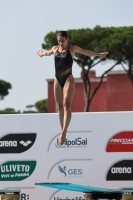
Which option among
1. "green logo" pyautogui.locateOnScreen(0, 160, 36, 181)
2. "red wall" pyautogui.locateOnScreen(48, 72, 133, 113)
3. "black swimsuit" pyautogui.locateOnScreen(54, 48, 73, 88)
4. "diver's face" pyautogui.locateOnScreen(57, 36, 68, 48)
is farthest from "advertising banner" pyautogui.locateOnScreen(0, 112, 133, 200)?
"red wall" pyautogui.locateOnScreen(48, 72, 133, 113)

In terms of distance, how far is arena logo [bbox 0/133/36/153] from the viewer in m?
12.7

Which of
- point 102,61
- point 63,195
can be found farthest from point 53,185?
point 102,61

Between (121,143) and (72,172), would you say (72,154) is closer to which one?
(72,172)

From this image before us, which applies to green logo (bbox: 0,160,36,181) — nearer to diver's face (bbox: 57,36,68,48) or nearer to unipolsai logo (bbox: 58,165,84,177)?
unipolsai logo (bbox: 58,165,84,177)

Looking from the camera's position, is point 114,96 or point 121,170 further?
point 114,96

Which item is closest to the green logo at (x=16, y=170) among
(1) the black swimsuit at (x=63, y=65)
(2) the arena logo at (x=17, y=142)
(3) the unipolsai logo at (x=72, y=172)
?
(2) the arena logo at (x=17, y=142)

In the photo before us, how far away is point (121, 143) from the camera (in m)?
12.5

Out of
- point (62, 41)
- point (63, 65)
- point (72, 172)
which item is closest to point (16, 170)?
point (72, 172)

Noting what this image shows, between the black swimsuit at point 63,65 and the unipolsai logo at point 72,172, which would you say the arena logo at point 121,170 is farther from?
the black swimsuit at point 63,65

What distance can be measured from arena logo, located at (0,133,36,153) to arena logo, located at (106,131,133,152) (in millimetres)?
1591

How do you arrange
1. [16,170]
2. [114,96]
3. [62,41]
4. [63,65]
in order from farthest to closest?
[114,96] → [16,170] → [63,65] → [62,41]

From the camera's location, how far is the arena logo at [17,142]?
41.7 feet

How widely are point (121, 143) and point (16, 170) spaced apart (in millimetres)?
2218

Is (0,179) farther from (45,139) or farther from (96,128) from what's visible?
(96,128)
